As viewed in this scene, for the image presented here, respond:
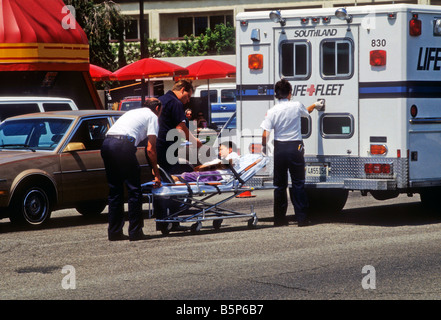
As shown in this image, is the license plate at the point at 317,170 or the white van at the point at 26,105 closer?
the license plate at the point at 317,170

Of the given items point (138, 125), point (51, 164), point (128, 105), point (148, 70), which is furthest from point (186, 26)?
point (138, 125)

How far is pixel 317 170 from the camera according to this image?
12.8 metres

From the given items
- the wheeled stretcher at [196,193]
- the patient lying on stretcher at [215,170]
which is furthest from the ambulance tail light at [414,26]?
the patient lying on stretcher at [215,170]

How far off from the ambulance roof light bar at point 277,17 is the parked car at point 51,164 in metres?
2.82

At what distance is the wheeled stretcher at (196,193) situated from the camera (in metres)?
11.3

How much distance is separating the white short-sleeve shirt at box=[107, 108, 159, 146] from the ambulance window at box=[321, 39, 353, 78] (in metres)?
3.02

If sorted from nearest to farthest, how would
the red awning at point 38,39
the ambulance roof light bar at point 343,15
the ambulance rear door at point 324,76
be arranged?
the ambulance roof light bar at point 343,15
the ambulance rear door at point 324,76
the red awning at point 38,39

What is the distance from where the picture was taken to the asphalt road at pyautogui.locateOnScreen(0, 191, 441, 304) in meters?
7.97

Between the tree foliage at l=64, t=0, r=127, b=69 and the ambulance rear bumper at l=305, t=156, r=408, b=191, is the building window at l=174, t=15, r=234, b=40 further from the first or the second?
the ambulance rear bumper at l=305, t=156, r=408, b=191

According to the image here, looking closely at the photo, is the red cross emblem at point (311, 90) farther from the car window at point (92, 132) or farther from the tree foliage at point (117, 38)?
the tree foliage at point (117, 38)

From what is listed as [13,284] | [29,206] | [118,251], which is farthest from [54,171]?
[13,284]

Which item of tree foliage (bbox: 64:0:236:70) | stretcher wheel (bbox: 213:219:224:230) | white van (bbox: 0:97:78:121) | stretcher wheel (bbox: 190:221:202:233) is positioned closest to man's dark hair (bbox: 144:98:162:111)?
stretcher wheel (bbox: 190:221:202:233)
